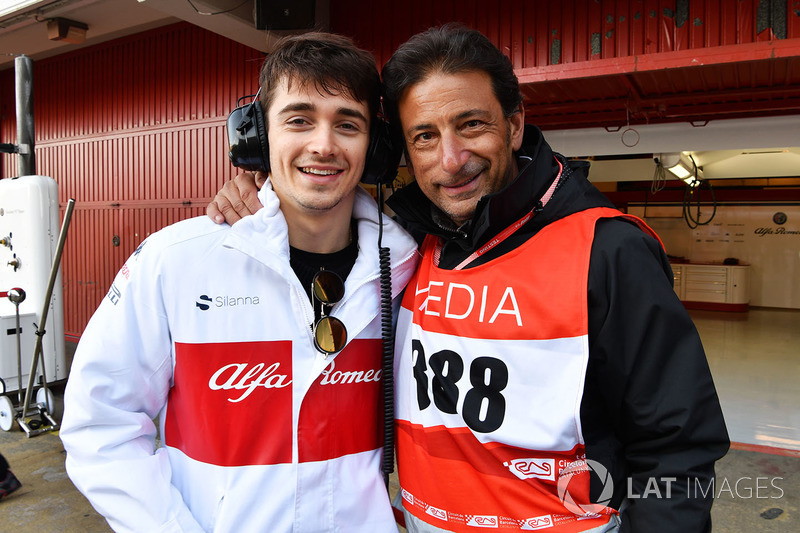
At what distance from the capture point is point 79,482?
4.45ft

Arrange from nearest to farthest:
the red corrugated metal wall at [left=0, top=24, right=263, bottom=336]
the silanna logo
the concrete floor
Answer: the silanna logo < the concrete floor < the red corrugated metal wall at [left=0, top=24, right=263, bottom=336]

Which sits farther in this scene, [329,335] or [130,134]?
[130,134]

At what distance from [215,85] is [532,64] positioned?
395cm

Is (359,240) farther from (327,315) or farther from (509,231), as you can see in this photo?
(509,231)

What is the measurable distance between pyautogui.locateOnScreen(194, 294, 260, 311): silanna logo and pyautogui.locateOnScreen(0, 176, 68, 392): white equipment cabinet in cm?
466

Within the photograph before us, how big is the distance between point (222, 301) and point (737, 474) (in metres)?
4.07

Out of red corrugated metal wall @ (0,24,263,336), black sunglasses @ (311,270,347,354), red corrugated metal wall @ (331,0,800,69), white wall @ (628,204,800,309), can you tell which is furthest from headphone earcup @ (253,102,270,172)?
white wall @ (628,204,800,309)

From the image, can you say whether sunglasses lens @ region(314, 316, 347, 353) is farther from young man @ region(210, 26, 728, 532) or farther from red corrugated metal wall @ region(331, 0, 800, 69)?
red corrugated metal wall @ region(331, 0, 800, 69)

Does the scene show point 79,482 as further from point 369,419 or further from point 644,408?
point 644,408

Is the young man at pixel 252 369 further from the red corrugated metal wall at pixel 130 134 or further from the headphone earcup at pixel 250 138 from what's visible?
the red corrugated metal wall at pixel 130 134

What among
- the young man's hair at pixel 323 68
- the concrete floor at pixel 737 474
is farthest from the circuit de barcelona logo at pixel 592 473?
the concrete floor at pixel 737 474

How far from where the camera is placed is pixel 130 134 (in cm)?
768

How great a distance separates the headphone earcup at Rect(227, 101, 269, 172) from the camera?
5.54 feet

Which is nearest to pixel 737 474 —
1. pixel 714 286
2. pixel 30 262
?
pixel 30 262
